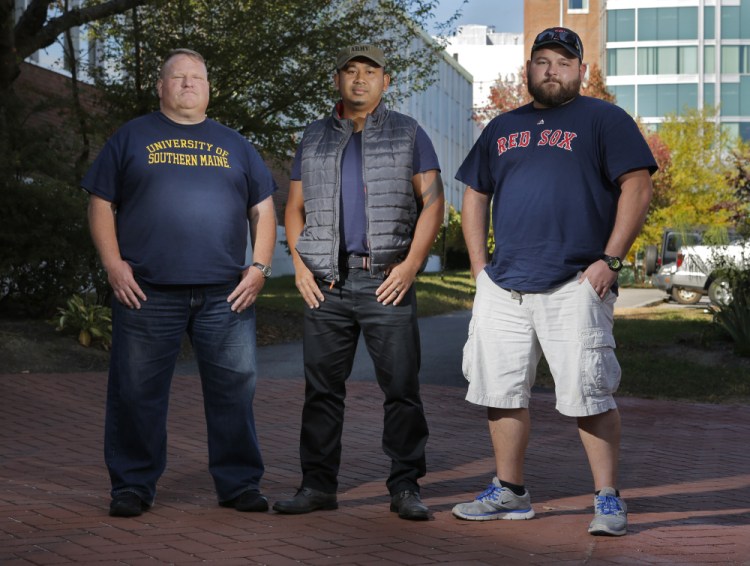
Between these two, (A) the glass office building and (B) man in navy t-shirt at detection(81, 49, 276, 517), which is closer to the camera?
(B) man in navy t-shirt at detection(81, 49, 276, 517)

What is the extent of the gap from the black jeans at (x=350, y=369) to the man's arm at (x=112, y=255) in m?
0.76

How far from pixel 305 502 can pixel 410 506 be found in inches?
18.9

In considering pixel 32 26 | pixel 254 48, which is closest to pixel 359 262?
pixel 254 48

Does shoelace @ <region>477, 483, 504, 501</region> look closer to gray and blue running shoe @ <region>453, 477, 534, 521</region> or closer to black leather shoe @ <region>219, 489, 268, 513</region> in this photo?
gray and blue running shoe @ <region>453, 477, 534, 521</region>

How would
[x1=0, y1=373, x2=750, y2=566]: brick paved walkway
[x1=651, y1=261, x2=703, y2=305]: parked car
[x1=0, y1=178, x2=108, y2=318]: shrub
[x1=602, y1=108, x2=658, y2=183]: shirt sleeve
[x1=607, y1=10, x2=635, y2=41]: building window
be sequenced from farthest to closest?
[x1=607, y1=10, x2=635, y2=41]: building window < [x1=651, y1=261, x2=703, y2=305]: parked car < [x1=0, y1=178, x2=108, y2=318]: shrub < [x1=602, y1=108, x2=658, y2=183]: shirt sleeve < [x1=0, y1=373, x2=750, y2=566]: brick paved walkway

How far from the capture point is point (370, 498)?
609cm

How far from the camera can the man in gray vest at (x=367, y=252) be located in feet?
17.8

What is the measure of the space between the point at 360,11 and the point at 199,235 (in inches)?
502

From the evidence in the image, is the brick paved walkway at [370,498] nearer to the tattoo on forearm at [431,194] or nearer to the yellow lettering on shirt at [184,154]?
the tattoo on forearm at [431,194]

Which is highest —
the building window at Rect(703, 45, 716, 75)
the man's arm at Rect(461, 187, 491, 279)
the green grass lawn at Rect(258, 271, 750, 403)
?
the building window at Rect(703, 45, 716, 75)

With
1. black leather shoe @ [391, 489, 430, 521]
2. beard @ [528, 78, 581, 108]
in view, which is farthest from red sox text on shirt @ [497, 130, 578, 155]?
black leather shoe @ [391, 489, 430, 521]

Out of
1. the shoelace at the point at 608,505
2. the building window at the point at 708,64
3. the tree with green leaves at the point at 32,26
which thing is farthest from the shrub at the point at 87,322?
the building window at the point at 708,64

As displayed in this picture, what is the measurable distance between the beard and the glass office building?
249 feet

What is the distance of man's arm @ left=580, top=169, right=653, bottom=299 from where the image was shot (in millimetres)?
5109
